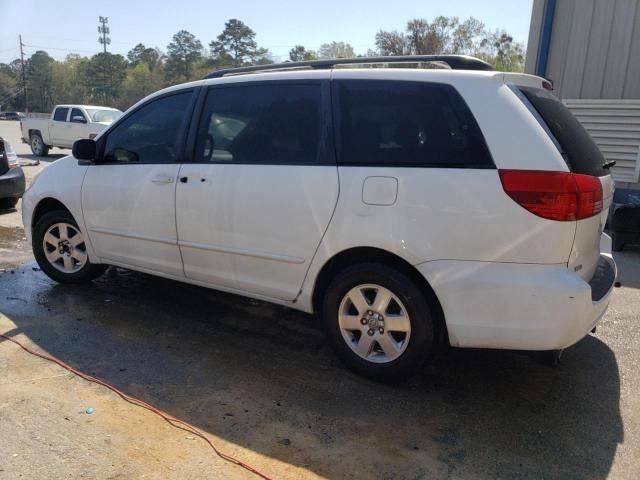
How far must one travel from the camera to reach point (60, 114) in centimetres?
1750

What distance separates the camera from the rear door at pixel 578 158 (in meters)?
2.79

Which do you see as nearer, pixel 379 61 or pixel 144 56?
pixel 379 61

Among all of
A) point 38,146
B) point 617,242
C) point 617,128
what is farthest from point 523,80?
point 38,146

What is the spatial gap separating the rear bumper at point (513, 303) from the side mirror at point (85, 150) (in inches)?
119

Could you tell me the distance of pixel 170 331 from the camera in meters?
4.04

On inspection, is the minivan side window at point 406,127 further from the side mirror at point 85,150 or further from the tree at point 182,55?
the tree at point 182,55

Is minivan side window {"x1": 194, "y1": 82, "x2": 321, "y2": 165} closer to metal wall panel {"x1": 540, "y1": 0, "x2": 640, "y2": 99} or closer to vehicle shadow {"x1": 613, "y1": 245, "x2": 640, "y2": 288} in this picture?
vehicle shadow {"x1": 613, "y1": 245, "x2": 640, "y2": 288}

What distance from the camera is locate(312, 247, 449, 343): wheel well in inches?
120

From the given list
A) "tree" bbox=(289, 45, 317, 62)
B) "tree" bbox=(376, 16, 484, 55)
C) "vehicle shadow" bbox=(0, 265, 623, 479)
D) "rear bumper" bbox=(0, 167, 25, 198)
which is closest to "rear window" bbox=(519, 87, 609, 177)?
"vehicle shadow" bbox=(0, 265, 623, 479)

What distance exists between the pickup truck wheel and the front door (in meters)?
16.4

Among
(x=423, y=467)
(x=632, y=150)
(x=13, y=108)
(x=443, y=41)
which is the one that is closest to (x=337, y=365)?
(x=423, y=467)

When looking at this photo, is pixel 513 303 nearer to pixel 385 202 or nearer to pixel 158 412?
pixel 385 202

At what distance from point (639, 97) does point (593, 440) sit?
23.6ft

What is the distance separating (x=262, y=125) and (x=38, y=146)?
18.2 metres
